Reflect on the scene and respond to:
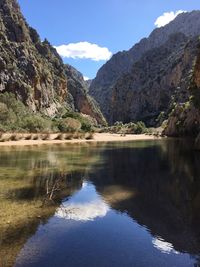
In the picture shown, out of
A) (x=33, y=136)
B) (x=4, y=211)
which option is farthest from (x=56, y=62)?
(x=4, y=211)

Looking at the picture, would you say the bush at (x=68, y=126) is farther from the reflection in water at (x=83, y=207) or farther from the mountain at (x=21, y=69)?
the reflection in water at (x=83, y=207)

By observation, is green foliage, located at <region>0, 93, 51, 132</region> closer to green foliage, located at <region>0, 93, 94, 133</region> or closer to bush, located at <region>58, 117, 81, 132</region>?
green foliage, located at <region>0, 93, 94, 133</region>

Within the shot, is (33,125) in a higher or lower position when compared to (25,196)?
higher

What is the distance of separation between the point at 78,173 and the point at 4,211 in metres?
11.4

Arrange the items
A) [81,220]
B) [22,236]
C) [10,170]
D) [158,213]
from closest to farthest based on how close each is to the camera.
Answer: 1. [22,236]
2. [81,220]
3. [158,213]
4. [10,170]

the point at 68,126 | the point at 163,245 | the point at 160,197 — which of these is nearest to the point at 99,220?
the point at 163,245

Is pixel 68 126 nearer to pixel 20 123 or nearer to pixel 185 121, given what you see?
pixel 20 123

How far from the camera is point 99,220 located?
13.5 metres

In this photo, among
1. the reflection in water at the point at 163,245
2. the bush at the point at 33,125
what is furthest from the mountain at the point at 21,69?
the reflection in water at the point at 163,245

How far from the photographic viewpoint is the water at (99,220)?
9.75 m

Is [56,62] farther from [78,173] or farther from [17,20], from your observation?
[78,173]

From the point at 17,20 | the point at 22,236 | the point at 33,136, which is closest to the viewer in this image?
the point at 22,236

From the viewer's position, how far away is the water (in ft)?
32.0

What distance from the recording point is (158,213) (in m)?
14.5
